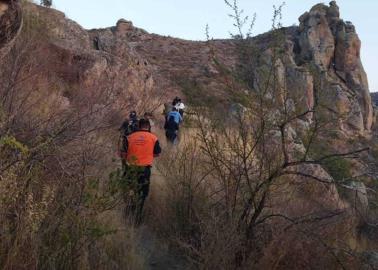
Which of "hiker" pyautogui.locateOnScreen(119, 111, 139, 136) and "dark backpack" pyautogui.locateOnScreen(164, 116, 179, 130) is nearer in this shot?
"hiker" pyautogui.locateOnScreen(119, 111, 139, 136)

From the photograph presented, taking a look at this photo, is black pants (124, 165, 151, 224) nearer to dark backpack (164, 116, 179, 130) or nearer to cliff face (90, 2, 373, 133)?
dark backpack (164, 116, 179, 130)

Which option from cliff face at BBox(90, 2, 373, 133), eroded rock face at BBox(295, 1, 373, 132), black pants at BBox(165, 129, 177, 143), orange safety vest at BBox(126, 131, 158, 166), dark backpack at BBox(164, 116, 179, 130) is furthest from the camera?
eroded rock face at BBox(295, 1, 373, 132)

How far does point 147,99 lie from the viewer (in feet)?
50.4

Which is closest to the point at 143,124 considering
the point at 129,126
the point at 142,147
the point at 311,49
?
the point at 142,147

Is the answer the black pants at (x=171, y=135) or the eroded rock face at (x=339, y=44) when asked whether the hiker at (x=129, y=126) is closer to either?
the black pants at (x=171, y=135)

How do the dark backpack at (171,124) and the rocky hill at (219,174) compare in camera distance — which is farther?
the dark backpack at (171,124)

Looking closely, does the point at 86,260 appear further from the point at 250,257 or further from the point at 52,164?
the point at 250,257

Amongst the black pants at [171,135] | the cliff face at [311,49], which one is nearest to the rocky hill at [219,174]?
the black pants at [171,135]

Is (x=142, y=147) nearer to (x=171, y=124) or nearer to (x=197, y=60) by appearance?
(x=171, y=124)

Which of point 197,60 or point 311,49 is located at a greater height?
point 311,49

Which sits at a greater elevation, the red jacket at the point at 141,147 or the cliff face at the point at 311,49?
the cliff face at the point at 311,49

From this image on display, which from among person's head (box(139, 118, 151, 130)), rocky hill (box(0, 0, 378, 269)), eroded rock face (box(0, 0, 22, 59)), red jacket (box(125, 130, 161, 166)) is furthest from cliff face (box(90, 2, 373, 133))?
eroded rock face (box(0, 0, 22, 59))

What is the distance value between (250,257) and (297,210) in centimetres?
115

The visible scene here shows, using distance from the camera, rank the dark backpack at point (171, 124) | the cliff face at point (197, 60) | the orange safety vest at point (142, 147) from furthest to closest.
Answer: the dark backpack at point (171, 124)
the orange safety vest at point (142, 147)
the cliff face at point (197, 60)
